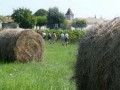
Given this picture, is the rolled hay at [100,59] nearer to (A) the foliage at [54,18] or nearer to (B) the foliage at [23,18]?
(B) the foliage at [23,18]

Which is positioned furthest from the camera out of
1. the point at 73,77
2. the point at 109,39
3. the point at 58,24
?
the point at 58,24

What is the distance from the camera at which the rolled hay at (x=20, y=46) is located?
18609 millimetres

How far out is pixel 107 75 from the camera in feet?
19.3

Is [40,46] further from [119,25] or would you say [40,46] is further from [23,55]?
[119,25]

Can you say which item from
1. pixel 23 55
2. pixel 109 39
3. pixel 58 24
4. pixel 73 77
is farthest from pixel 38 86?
pixel 58 24

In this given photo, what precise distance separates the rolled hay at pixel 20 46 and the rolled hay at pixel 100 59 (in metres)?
11.9

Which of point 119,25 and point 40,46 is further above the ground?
point 119,25

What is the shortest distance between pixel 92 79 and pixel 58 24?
87349mm

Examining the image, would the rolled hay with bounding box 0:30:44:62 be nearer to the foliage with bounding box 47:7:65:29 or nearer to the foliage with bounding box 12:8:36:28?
the foliage with bounding box 12:8:36:28

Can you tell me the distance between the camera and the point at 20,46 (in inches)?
749

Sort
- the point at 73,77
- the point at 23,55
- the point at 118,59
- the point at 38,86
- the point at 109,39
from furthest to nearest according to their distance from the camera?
1. the point at 23,55
2. the point at 38,86
3. the point at 73,77
4. the point at 109,39
5. the point at 118,59

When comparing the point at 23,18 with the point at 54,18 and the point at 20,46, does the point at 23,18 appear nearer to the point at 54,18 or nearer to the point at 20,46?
the point at 54,18

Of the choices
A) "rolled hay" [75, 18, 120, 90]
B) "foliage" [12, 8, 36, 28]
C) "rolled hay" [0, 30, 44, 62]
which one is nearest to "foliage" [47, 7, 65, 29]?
"foliage" [12, 8, 36, 28]

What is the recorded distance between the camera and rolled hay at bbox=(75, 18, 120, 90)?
229 inches
